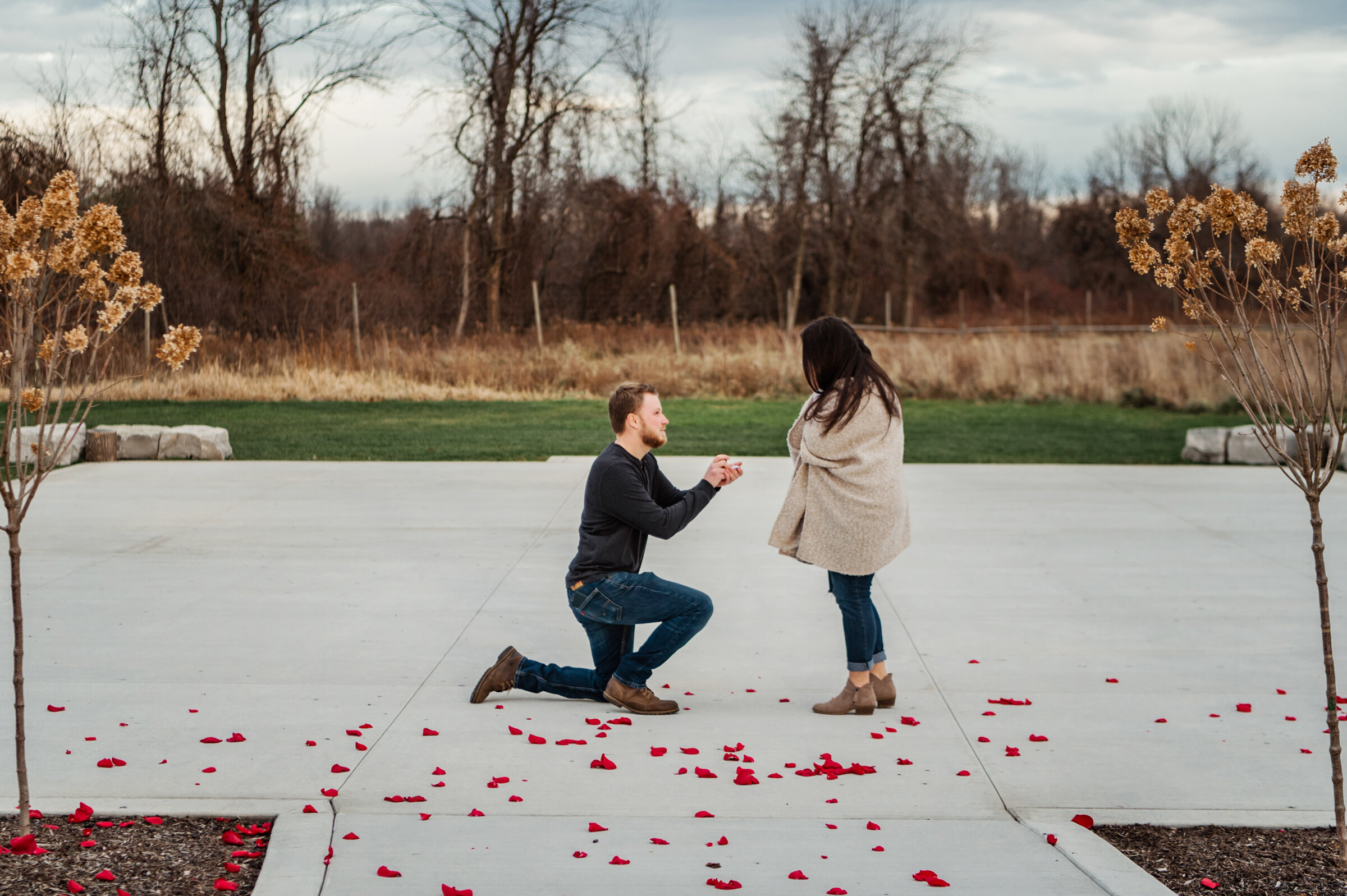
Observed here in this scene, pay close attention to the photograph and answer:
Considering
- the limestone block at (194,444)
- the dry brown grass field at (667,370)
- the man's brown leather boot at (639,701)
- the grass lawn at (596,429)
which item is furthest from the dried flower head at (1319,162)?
the dry brown grass field at (667,370)

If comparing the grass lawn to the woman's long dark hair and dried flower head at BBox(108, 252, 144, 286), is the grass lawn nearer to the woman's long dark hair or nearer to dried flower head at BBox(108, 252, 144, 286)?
the woman's long dark hair

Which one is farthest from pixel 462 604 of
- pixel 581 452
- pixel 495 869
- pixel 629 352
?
pixel 629 352

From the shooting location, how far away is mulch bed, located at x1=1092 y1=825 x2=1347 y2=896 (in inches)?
123

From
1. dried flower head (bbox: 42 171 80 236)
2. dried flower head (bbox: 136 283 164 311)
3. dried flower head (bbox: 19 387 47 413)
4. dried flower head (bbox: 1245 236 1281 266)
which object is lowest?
dried flower head (bbox: 19 387 47 413)

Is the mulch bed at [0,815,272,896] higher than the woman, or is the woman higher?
the woman

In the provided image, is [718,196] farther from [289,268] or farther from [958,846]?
[958,846]

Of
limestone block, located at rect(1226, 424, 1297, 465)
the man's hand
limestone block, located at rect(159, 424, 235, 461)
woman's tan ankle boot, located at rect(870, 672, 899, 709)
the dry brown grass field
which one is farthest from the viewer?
the dry brown grass field

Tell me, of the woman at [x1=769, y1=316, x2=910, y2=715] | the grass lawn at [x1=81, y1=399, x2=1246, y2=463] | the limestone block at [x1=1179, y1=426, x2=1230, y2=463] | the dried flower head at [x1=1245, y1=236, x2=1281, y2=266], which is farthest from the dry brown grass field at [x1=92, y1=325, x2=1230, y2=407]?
the dried flower head at [x1=1245, y1=236, x2=1281, y2=266]

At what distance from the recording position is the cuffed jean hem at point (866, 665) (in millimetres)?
4582

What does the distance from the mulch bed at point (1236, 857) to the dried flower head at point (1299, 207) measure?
1.73 metres

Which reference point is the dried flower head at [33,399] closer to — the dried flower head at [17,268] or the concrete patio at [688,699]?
the dried flower head at [17,268]

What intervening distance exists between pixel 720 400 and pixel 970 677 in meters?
15.5

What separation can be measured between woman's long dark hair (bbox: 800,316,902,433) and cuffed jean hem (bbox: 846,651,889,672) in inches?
35.7

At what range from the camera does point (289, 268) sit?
26312 millimetres
